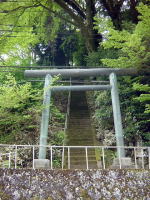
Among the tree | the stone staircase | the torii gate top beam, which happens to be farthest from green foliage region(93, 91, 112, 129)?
the tree

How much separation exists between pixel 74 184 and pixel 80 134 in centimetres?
535

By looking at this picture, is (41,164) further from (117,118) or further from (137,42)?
(137,42)

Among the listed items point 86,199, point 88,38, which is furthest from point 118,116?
point 88,38

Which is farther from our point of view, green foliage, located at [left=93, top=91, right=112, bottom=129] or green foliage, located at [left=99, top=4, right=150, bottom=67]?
green foliage, located at [left=93, top=91, right=112, bottom=129]

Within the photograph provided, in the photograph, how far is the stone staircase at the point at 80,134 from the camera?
29.9 ft

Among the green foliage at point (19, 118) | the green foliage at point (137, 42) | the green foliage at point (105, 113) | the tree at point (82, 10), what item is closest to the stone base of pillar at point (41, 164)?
the green foliage at point (19, 118)

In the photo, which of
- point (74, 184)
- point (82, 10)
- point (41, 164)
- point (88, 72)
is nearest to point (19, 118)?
point (41, 164)

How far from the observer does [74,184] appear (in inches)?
239

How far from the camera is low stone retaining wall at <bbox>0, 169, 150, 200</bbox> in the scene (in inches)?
233

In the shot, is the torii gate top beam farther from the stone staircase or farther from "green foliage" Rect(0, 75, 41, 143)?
the stone staircase

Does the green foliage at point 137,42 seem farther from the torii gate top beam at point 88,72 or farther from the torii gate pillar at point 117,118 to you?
the torii gate pillar at point 117,118

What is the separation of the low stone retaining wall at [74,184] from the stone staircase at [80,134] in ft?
8.44

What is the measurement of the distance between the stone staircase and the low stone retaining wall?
101 inches

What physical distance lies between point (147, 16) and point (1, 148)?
6802mm
